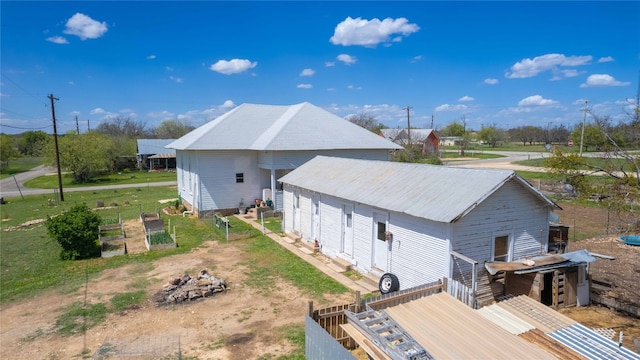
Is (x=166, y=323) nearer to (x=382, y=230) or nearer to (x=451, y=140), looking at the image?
(x=382, y=230)

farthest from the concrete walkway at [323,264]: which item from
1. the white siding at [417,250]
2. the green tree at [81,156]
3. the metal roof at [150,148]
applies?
the metal roof at [150,148]

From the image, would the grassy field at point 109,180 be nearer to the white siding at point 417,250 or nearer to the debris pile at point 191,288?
the debris pile at point 191,288

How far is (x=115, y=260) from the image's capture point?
16.2m

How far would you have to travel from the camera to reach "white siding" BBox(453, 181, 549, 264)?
10.6m

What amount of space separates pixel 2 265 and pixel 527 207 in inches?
799

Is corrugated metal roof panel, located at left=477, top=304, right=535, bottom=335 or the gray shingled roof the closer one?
corrugated metal roof panel, located at left=477, top=304, right=535, bottom=335

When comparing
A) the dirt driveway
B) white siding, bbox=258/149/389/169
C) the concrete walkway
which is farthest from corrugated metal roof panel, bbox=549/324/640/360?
white siding, bbox=258/149/389/169

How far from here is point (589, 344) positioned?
789 centimetres

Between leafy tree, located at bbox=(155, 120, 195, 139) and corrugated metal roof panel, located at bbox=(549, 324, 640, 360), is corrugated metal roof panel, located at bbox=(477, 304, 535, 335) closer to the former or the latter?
corrugated metal roof panel, located at bbox=(549, 324, 640, 360)

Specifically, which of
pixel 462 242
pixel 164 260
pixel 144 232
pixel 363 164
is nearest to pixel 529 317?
pixel 462 242

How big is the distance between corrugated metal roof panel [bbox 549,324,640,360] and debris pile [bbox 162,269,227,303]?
947 cm

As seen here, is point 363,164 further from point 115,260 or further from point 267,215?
point 115,260

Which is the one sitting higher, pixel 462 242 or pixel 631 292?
pixel 462 242

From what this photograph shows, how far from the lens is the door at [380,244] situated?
12670mm
